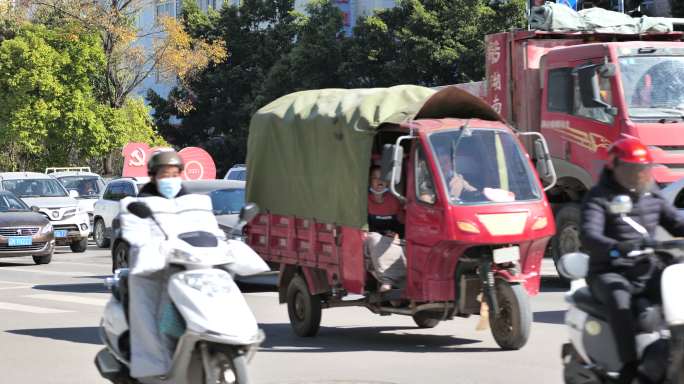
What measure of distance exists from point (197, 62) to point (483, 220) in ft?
136

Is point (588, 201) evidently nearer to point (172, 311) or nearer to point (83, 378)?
point (172, 311)

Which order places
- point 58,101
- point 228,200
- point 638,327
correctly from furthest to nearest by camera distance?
point 58,101 → point 228,200 → point 638,327

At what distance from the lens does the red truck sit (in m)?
16.1

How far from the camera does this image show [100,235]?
32750mm

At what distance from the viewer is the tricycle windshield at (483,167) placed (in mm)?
11711

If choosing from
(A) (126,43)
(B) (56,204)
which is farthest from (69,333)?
(A) (126,43)

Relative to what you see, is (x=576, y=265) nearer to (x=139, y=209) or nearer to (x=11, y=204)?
(x=139, y=209)

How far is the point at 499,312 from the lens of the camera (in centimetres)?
1138

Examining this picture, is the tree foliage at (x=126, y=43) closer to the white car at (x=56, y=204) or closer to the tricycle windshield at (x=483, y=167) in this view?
the white car at (x=56, y=204)

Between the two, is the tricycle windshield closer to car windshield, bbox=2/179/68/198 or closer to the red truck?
the red truck

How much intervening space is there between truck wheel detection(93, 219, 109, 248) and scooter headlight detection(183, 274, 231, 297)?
2510 cm

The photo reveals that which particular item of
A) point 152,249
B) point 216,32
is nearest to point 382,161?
point 152,249

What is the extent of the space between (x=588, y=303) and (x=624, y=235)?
0.44m

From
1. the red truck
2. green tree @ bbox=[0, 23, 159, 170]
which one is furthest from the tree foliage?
the red truck
